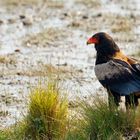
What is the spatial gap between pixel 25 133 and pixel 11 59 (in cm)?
460

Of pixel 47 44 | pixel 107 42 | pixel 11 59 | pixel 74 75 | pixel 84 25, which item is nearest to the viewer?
pixel 107 42

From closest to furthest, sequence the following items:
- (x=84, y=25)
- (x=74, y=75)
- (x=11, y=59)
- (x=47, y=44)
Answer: (x=74, y=75), (x=11, y=59), (x=47, y=44), (x=84, y=25)

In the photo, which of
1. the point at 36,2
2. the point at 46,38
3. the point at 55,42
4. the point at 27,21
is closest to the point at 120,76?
the point at 55,42

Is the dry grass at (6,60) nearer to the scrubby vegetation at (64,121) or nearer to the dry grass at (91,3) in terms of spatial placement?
the scrubby vegetation at (64,121)

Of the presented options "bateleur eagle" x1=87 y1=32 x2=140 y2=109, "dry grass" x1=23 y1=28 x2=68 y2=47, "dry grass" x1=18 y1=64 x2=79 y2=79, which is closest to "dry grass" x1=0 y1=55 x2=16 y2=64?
"dry grass" x1=18 y1=64 x2=79 y2=79

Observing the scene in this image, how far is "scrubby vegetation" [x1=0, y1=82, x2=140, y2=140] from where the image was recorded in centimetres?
781

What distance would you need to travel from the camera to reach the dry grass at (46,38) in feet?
46.2

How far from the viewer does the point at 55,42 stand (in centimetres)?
1421

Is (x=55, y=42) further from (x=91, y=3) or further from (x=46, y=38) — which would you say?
(x=91, y=3)

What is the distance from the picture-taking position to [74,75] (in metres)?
11.8

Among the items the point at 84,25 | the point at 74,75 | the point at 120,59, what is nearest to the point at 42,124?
the point at 120,59

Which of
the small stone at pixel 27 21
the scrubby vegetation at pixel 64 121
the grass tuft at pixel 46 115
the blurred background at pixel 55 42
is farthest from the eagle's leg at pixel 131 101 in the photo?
the small stone at pixel 27 21

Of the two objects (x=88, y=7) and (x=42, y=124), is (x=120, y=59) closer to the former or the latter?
(x=42, y=124)

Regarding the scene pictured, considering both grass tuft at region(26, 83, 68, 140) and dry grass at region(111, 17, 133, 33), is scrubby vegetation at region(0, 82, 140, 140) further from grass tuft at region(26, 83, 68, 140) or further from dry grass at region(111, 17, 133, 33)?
dry grass at region(111, 17, 133, 33)
